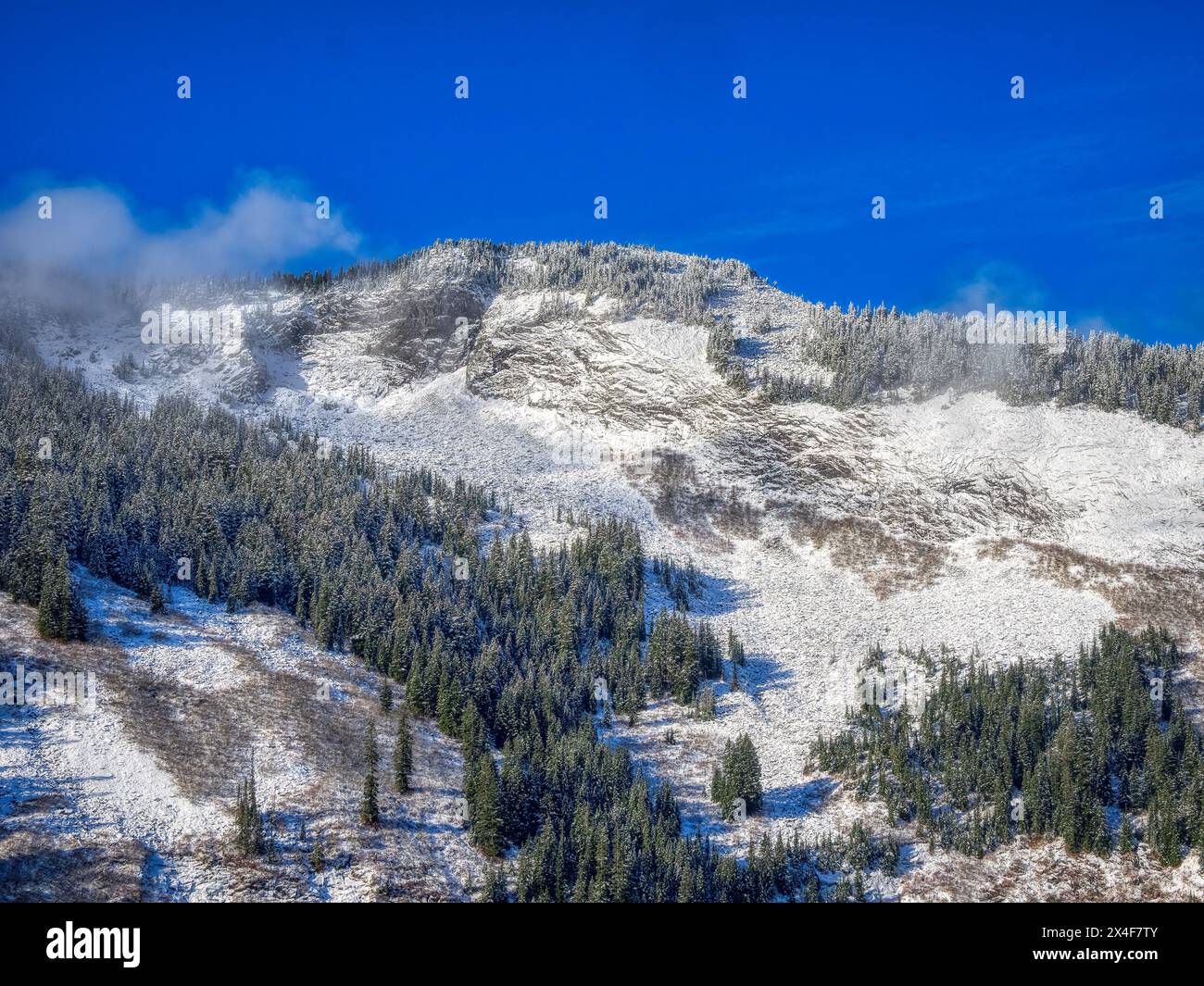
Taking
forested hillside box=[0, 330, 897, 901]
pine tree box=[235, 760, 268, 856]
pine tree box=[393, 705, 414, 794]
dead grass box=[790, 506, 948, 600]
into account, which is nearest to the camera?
pine tree box=[235, 760, 268, 856]

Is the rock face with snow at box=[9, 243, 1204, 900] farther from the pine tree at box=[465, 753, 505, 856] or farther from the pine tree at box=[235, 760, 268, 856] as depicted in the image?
the pine tree at box=[235, 760, 268, 856]

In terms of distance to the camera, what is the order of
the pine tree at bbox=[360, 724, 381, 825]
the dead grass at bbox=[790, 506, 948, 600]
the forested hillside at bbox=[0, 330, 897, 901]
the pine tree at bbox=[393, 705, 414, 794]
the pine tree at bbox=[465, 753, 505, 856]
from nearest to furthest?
the pine tree at bbox=[360, 724, 381, 825]
the pine tree at bbox=[465, 753, 505, 856]
the forested hillside at bbox=[0, 330, 897, 901]
the pine tree at bbox=[393, 705, 414, 794]
the dead grass at bbox=[790, 506, 948, 600]

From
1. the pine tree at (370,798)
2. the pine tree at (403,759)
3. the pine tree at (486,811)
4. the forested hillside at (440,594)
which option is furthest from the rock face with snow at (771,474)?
the pine tree at (370,798)

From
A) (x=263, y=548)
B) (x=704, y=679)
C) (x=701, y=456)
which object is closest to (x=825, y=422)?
(x=701, y=456)

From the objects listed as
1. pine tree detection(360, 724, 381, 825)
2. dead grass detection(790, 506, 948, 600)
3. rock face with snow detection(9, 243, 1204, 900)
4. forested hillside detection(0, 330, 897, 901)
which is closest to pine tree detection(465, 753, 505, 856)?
forested hillside detection(0, 330, 897, 901)

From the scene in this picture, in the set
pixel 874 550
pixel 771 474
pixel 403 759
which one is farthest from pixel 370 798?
pixel 771 474

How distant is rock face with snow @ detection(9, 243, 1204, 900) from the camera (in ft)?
373

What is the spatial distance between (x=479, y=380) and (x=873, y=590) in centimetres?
8968

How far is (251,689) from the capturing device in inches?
3401

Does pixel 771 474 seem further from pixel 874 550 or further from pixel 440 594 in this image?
pixel 440 594

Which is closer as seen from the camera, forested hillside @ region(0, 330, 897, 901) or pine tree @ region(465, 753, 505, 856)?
pine tree @ region(465, 753, 505, 856)

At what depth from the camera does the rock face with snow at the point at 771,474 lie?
373 feet

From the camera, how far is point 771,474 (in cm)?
15038

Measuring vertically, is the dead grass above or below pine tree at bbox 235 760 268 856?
above
